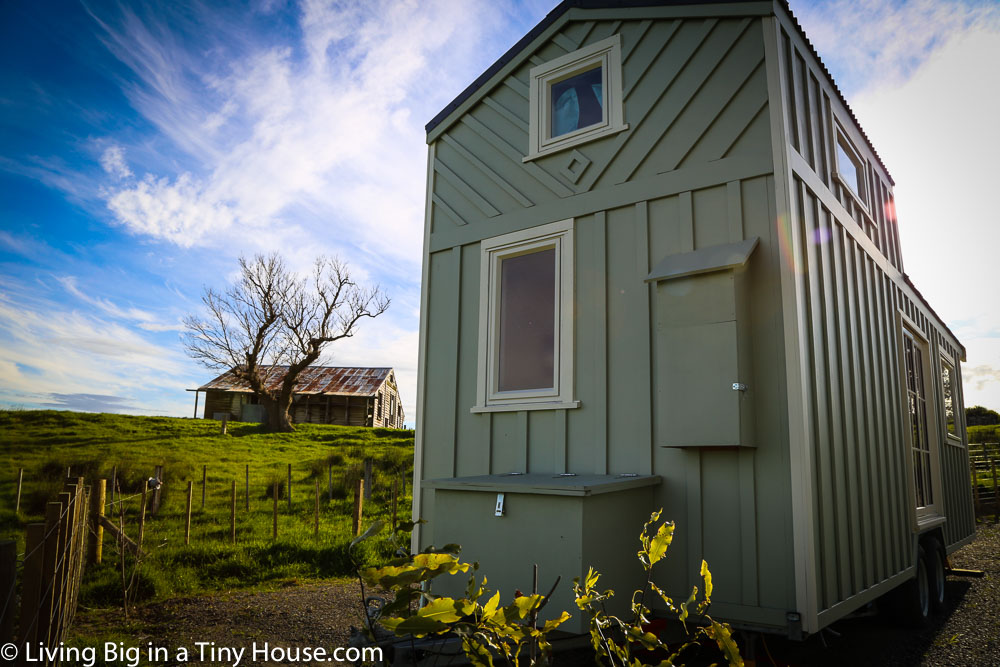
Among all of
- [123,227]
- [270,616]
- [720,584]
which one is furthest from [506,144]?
[123,227]

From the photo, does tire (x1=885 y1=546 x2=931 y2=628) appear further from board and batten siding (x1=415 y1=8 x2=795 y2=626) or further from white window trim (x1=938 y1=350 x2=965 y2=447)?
board and batten siding (x1=415 y1=8 x2=795 y2=626)

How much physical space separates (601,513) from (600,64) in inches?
146

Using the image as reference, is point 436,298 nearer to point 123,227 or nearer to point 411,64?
point 411,64

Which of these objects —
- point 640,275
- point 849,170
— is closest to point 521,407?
point 640,275

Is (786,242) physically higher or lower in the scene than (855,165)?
lower

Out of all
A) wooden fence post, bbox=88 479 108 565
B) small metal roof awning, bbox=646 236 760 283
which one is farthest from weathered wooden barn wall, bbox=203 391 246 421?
small metal roof awning, bbox=646 236 760 283

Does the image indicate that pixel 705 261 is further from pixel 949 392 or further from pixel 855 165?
pixel 949 392

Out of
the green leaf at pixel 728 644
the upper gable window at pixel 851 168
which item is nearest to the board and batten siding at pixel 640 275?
the upper gable window at pixel 851 168

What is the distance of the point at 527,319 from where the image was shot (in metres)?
5.25

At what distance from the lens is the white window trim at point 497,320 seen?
4676 mm

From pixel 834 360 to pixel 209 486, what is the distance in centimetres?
1498

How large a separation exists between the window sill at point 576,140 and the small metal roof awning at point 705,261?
Result: 4.05ft

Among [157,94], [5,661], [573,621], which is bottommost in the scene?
[5,661]

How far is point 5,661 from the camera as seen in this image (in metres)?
2.92
